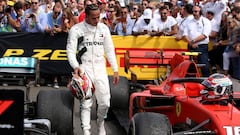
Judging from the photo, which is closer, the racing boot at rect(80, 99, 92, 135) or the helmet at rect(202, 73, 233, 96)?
the helmet at rect(202, 73, 233, 96)

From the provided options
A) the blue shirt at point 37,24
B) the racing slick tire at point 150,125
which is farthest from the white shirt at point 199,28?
the racing slick tire at point 150,125

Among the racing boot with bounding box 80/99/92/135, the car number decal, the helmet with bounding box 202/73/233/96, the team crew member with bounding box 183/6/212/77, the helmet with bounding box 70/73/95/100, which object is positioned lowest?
the racing boot with bounding box 80/99/92/135

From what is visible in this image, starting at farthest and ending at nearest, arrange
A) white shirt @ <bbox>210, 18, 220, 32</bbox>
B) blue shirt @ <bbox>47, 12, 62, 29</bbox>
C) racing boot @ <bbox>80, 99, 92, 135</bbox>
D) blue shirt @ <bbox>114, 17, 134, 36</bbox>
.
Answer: blue shirt @ <bbox>114, 17, 134, 36</bbox>
white shirt @ <bbox>210, 18, 220, 32</bbox>
blue shirt @ <bbox>47, 12, 62, 29</bbox>
racing boot @ <bbox>80, 99, 92, 135</bbox>

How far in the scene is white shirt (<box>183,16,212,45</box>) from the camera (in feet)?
37.4

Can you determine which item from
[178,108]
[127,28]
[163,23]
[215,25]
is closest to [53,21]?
[127,28]

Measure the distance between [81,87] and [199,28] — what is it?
17.5 feet

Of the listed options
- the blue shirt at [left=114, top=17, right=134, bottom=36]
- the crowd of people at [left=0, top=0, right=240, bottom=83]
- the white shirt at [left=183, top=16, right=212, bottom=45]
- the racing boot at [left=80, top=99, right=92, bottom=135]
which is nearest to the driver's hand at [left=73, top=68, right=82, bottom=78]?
the racing boot at [left=80, top=99, right=92, bottom=135]

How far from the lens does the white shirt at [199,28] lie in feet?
37.4

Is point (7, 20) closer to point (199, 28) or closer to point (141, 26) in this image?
point (141, 26)

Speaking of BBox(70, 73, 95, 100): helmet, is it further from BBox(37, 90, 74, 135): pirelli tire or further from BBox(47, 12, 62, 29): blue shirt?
BBox(47, 12, 62, 29): blue shirt

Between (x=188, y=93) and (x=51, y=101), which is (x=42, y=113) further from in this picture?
(x=188, y=93)

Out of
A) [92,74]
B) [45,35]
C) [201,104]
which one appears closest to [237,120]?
[201,104]

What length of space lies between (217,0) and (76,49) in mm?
6615

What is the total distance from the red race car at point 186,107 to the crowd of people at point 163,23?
3.25 meters
